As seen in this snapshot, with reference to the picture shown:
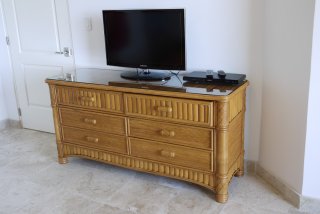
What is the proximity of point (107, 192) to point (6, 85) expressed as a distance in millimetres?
2178

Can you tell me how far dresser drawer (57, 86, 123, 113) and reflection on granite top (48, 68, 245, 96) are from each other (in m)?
0.08

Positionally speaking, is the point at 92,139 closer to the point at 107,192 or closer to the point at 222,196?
the point at 107,192

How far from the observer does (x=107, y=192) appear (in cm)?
269

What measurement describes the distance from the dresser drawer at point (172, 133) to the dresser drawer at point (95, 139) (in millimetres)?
156

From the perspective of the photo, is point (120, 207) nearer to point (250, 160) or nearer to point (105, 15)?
point (250, 160)

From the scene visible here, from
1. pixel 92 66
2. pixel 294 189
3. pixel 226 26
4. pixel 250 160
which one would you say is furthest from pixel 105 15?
pixel 294 189

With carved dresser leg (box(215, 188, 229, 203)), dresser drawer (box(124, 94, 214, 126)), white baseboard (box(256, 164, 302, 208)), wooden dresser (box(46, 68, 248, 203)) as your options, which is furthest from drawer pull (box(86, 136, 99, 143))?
white baseboard (box(256, 164, 302, 208))

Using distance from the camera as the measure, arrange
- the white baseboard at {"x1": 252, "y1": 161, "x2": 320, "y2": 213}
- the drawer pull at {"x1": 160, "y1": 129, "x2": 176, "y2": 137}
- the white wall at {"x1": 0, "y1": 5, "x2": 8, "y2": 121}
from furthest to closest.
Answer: the white wall at {"x1": 0, "y1": 5, "x2": 8, "y2": 121} → the drawer pull at {"x1": 160, "y1": 129, "x2": 176, "y2": 137} → the white baseboard at {"x1": 252, "y1": 161, "x2": 320, "y2": 213}

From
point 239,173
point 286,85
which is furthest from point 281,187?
point 286,85

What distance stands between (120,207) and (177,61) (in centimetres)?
118

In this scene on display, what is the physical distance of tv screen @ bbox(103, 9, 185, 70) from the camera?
2.67m

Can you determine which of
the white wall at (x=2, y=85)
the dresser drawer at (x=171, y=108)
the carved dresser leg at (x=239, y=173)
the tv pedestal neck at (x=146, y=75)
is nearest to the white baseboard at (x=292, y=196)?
the carved dresser leg at (x=239, y=173)

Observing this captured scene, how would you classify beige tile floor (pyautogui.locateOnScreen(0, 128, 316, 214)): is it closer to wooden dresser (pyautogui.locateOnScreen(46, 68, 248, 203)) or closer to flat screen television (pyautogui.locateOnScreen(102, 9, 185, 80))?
wooden dresser (pyautogui.locateOnScreen(46, 68, 248, 203))

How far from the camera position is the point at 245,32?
8.68 feet
